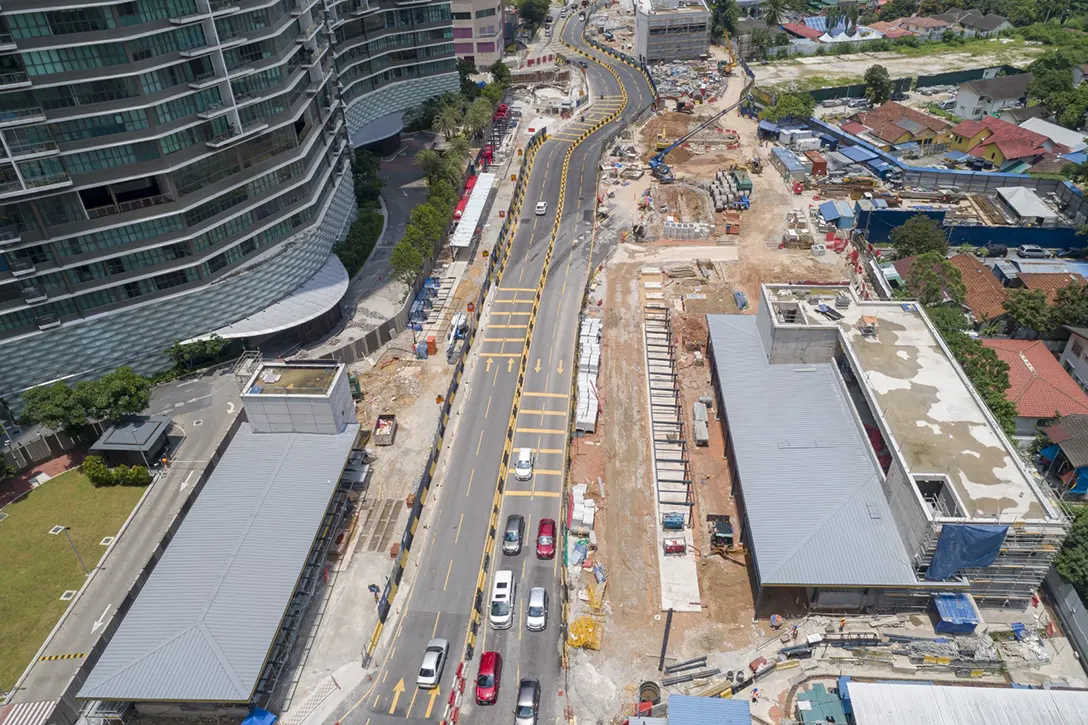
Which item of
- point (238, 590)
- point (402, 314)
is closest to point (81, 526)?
point (238, 590)

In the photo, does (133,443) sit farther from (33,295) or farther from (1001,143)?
(1001,143)

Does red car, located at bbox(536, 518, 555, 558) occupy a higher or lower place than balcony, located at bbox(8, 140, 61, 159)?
lower

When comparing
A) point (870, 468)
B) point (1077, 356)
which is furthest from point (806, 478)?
point (1077, 356)

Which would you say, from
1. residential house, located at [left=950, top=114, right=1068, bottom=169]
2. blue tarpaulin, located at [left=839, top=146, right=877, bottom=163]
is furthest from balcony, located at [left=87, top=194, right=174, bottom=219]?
residential house, located at [left=950, top=114, right=1068, bottom=169]

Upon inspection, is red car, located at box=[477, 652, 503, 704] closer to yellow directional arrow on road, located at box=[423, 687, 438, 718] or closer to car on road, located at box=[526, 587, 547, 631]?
yellow directional arrow on road, located at box=[423, 687, 438, 718]

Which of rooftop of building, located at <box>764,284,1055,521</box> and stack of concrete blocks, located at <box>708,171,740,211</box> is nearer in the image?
rooftop of building, located at <box>764,284,1055,521</box>

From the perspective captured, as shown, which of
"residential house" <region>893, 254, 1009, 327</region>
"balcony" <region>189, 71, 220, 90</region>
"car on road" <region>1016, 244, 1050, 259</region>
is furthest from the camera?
"car on road" <region>1016, 244, 1050, 259</region>
